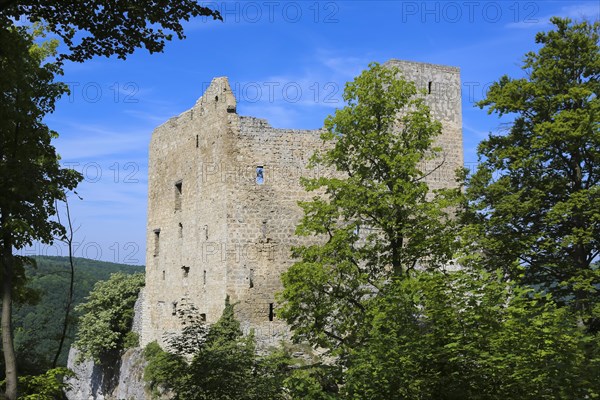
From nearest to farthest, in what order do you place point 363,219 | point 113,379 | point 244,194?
point 363,219
point 244,194
point 113,379

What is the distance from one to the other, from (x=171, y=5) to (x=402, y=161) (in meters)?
8.11

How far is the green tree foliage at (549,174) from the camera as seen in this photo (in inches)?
778

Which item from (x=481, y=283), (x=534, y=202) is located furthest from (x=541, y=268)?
(x=481, y=283)

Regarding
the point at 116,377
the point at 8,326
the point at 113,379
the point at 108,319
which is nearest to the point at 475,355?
the point at 8,326

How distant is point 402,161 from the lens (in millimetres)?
18750

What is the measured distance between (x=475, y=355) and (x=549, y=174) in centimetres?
1014

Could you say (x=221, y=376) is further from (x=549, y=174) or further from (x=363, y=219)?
(x=549, y=174)

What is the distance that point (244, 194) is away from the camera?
27.5m

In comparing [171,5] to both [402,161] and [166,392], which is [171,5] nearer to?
[402,161]

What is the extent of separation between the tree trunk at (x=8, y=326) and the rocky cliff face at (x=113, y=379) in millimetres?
14809

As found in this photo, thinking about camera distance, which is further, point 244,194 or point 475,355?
point 244,194

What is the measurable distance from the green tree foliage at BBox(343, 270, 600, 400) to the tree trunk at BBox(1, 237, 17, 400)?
20.9 feet

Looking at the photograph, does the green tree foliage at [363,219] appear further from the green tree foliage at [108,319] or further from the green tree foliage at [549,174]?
the green tree foliage at [108,319]

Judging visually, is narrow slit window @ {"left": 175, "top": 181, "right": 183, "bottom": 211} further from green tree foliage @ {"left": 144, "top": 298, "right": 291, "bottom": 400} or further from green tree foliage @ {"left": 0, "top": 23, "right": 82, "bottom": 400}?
green tree foliage @ {"left": 0, "top": 23, "right": 82, "bottom": 400}
